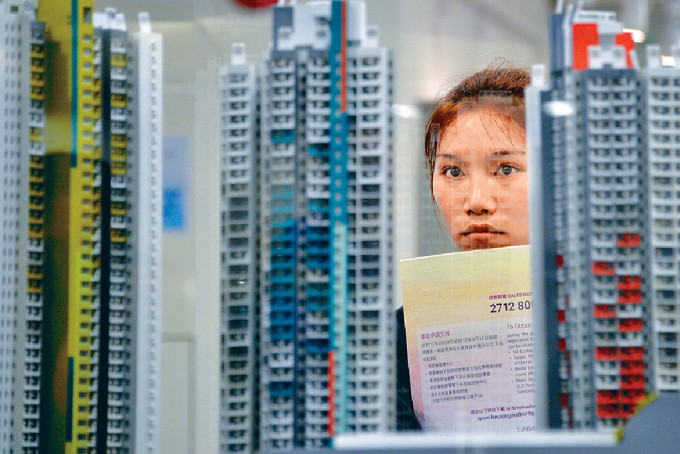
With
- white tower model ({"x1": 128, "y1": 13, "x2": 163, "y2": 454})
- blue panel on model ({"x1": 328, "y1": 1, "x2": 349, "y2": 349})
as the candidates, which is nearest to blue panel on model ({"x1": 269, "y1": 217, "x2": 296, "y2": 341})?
blue panel on model ({"x1": 328, "y1": 1, "x2": 349, "y2": 349})

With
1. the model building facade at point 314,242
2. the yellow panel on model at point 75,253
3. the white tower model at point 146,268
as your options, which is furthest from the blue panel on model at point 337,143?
the yellow panel on model at point 75,253

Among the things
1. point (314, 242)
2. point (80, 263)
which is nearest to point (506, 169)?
point (314, 242)

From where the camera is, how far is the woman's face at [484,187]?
7.78ft

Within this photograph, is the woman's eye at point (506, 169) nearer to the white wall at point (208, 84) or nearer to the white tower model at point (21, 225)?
the white wall at point (208, 84)

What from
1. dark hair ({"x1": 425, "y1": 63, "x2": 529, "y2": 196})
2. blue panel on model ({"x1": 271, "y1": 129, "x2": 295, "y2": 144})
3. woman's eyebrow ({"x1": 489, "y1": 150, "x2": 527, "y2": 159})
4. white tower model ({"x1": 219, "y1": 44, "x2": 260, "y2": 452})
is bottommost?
white tower model ({"x1": 219, "y1": 44, "x2": 260, "y2": 452})

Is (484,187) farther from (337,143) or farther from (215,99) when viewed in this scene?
(215,99)

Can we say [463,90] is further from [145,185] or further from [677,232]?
[145,185]

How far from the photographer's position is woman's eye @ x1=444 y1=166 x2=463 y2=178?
2391 mm

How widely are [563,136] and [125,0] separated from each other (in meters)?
1.39

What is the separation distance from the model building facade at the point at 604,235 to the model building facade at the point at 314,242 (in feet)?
1.56

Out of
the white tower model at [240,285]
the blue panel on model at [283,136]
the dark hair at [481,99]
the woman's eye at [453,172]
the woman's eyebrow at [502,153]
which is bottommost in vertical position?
the white tower model at [240,285]

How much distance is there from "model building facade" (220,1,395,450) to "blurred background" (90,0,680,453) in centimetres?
6

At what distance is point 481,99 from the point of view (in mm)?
2416

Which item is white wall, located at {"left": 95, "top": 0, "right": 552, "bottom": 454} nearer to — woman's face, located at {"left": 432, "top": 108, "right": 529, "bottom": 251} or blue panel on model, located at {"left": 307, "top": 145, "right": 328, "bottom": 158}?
woman's face, located at {"left": 432, "top": 108, "right": 529, "bottom": 251}
